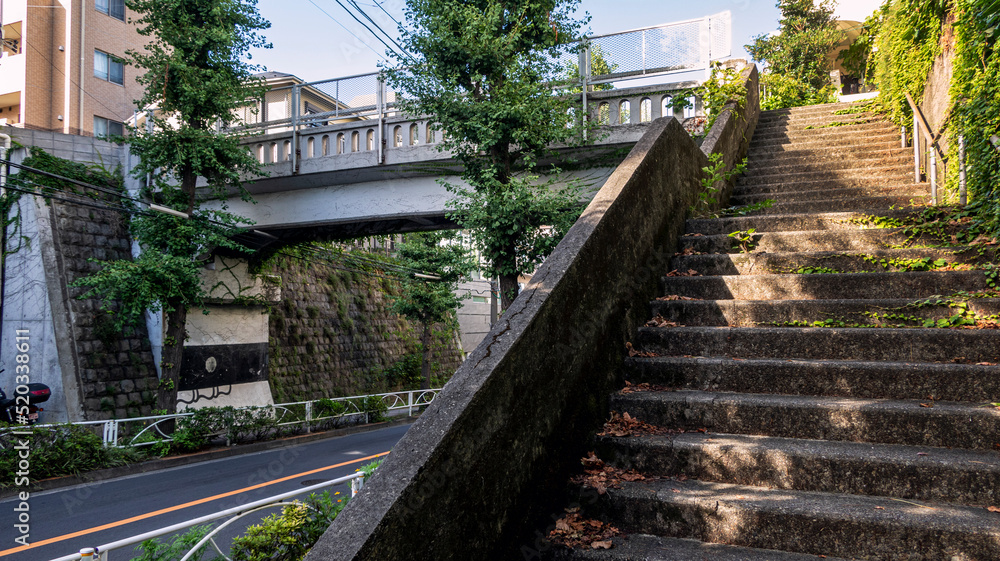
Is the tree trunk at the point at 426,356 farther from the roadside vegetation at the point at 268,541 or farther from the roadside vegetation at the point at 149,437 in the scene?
the roadside vegetation at the point at 268,541

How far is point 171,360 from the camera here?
11.4 metres

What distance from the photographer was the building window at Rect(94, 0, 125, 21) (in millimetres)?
24938

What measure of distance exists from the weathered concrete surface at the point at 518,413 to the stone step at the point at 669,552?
9.7 inches

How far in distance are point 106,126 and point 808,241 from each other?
2981 cm

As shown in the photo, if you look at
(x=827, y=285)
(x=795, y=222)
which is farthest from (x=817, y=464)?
(x=795, y=222)

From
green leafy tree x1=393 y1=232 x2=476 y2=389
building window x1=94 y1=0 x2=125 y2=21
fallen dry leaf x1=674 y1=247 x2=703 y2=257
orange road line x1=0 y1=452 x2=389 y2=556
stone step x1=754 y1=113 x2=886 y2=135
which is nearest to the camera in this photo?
fallen dry leaf x1=674 y1=247 x2=703 y2=257

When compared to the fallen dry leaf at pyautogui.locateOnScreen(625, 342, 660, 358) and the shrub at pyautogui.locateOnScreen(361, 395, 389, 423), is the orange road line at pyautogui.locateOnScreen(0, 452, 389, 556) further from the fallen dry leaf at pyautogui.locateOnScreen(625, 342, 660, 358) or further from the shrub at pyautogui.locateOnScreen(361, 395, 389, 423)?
the shrub at pyautogui.locateOnScreen(361, 395, 389, 423)

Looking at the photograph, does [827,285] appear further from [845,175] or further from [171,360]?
[171,360]

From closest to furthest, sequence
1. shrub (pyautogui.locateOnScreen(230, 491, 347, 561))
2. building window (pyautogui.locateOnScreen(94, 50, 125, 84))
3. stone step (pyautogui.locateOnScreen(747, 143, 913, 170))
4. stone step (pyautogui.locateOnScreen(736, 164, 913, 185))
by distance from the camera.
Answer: shrub (pyautogui.locateOnScreen(230, 491, 347, 561)), stone step (pyautogui.locateOnScreen(736, 164, 913, 185)), stone step (pyautogui.locateOnScreen(747, 143, 913, 170)), building window (pyautogui.locateOnScreen(94, 50, 125, 84))

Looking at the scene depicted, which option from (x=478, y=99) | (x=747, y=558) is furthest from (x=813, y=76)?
(x=747, y=558)

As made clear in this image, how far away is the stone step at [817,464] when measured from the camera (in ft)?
7.35

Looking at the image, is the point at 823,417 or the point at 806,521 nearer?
the point at 806,521

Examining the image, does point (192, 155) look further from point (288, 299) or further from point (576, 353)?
point (576, 353)

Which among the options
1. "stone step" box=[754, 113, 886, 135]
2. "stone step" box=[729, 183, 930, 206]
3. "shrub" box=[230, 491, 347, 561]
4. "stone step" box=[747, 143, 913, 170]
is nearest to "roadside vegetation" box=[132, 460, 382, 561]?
"shrub" box=[230, 491, 347, 561]
